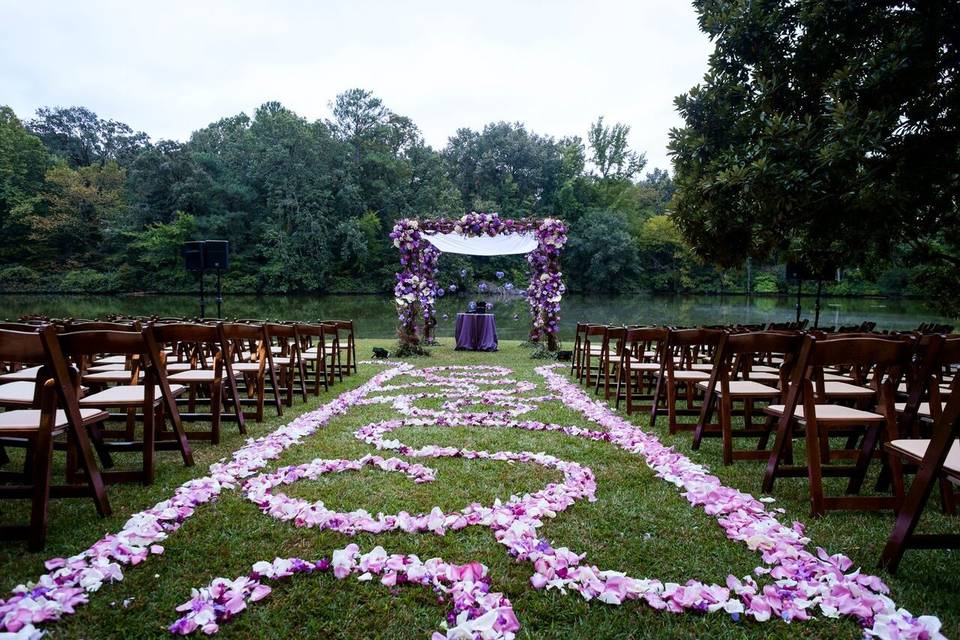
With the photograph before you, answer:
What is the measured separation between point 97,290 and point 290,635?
42.6 m

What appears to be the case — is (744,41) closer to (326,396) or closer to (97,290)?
(326,396)

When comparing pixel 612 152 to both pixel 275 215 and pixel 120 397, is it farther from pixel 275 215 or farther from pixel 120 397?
pixel 120 397

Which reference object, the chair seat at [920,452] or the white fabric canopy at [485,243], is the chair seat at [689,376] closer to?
the chair seat at [920,452]

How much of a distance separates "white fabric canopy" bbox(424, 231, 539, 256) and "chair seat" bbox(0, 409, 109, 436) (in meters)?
9.40

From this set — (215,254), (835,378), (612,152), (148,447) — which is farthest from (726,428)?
(612,152)

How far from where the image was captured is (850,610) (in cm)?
168

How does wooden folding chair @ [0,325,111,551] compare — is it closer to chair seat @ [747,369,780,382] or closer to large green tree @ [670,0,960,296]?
chair seat @ [747,369,780,382]

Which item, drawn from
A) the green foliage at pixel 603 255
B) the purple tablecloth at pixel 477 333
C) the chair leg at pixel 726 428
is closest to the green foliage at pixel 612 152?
the green foliage at pixel 603 255

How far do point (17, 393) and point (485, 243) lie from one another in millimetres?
9667

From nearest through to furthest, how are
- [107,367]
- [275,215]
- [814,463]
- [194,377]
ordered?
[814,463] < [194,377] < [107,367] < [275,215]

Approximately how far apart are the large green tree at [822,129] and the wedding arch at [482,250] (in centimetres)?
401

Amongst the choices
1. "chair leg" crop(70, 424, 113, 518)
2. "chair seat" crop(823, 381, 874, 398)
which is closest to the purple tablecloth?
"chair seat" crop(823, 381, 874, 398)

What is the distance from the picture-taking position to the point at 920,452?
1964 millimetres

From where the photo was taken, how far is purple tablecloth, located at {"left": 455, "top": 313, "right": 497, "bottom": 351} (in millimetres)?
12117
